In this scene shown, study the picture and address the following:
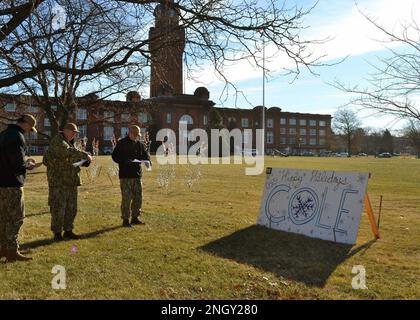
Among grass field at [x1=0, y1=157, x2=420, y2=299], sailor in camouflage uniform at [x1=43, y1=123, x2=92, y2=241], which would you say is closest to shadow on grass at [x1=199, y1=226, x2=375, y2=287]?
grass field at [x1=0, y1=157, x2=420, y2=299]

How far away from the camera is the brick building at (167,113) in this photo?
9.54 meters

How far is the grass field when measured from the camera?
5.94 metres

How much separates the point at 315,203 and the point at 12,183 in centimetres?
574

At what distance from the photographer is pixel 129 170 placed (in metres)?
10.0

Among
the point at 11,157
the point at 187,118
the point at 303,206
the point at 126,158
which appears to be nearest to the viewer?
the point at 11,157

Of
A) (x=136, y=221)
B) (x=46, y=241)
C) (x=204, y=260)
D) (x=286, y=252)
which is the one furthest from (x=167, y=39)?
(x=286, y=252)

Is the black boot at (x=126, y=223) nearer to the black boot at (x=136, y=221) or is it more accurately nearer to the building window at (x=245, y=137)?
the black boot at (x=136, y=221)

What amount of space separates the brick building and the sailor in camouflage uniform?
2449 mm

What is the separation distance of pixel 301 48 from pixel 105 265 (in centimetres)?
481

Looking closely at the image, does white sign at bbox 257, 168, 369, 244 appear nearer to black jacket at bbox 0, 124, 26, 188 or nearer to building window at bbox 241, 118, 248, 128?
black jacket at bbox 0, 124, 26, 188

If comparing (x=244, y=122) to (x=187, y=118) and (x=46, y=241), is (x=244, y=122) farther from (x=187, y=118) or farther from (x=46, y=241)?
(x=46, y=241)

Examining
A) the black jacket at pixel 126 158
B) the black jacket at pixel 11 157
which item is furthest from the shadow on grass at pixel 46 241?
the black jacket at pixel 11 157

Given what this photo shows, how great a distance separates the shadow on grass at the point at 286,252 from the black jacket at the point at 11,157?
3.33 meters

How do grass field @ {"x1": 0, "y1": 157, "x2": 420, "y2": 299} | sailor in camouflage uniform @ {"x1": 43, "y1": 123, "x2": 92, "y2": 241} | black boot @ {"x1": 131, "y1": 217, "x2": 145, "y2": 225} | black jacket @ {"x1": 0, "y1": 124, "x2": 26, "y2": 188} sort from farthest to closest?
black boot @ {"x1": 131, "y1": 217, "x2": 145, "y2": 225}
sailor in camouflage uniform @ {"x1": 43, "y1": 123, "x2": 92, "y2": 241}
black jacket @ {"x1": 0, "y1": 124, "x2": 26, "y2": 188}
grass field @ {"x1": 0, "y1": 157, "x2": 420, "y2": 299}
